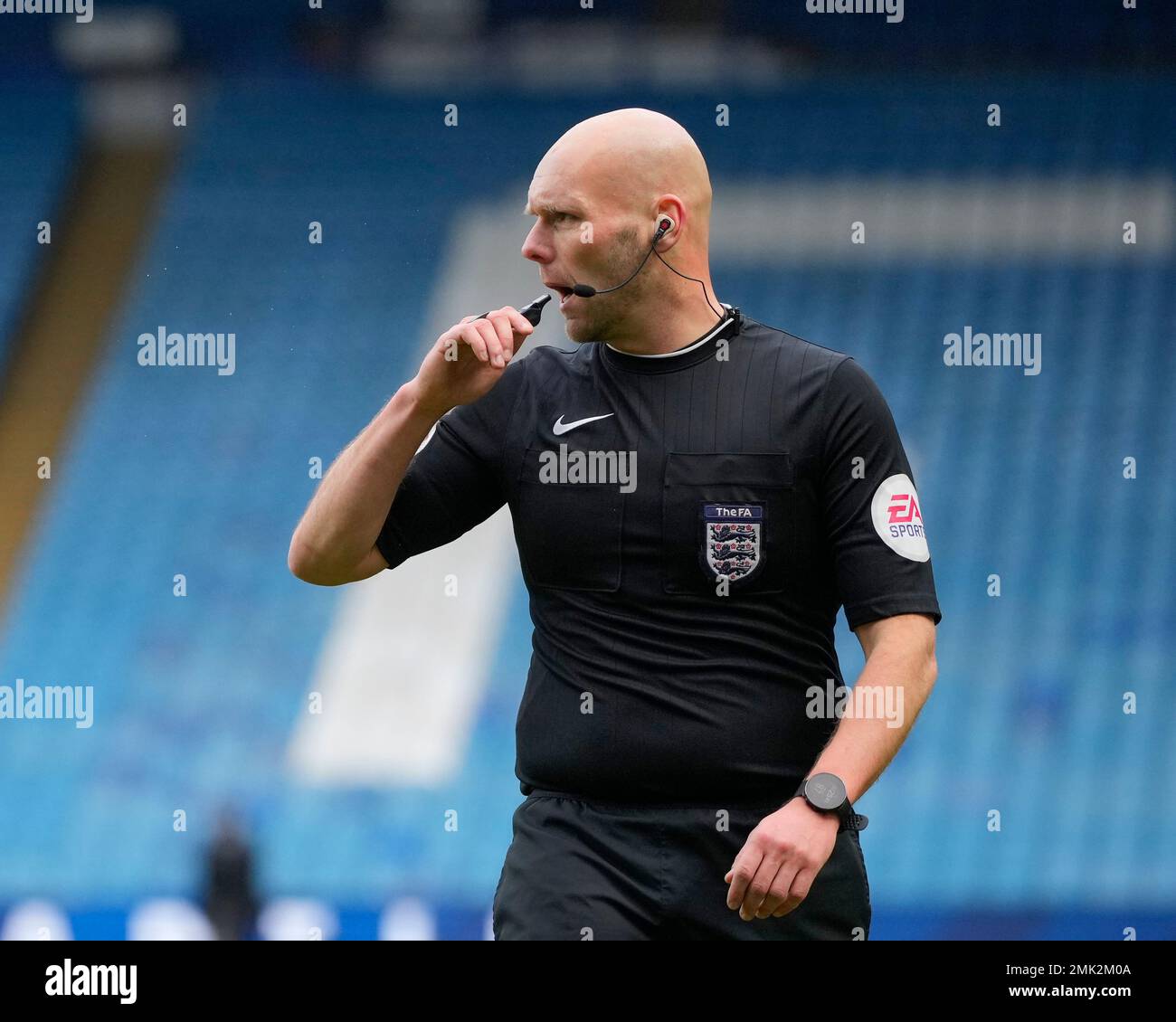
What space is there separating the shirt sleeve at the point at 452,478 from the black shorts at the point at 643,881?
51 cm

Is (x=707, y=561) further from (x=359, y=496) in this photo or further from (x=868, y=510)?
(x=359, y=496)

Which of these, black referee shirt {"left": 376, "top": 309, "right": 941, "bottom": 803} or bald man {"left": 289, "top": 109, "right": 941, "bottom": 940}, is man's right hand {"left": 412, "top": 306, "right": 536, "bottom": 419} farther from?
black referee shirt {"left": 376, "top": 309, "right": 941, "bottom": 803}

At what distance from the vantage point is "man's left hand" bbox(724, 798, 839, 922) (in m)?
2.21

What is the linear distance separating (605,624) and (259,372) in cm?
607

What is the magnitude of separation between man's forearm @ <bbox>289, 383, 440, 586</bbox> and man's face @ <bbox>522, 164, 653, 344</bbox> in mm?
287

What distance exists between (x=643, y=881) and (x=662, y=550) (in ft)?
1.62

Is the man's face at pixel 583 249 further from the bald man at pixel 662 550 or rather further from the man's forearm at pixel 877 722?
the man's forearm at pixel 877 722

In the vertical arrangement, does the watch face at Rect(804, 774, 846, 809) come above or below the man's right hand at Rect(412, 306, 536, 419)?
below

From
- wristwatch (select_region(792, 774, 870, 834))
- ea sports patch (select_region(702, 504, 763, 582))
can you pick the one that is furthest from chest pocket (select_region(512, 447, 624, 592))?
wristwatch (select_region(792, 774, 870, 834))

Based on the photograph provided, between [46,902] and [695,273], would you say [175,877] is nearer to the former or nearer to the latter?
[46,902]

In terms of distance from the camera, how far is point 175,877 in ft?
23.9
